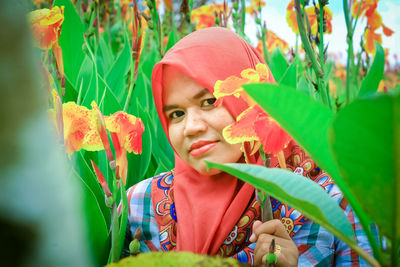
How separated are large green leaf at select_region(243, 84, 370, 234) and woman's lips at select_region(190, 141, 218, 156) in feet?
1.30

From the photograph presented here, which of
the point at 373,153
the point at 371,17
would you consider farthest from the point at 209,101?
the point at 371,17

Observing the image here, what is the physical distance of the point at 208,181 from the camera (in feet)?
2.68

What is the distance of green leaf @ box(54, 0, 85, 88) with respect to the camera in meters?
1.41

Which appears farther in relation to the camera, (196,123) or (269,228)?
(196,123)

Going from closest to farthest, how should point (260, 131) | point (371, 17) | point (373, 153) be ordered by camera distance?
point (373, 153)
point (260, 131)
point (371, 17)

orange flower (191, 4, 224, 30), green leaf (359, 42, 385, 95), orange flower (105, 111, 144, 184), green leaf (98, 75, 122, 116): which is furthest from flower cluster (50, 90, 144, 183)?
orange flower (191, 4, 224, 30)

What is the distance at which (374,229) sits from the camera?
23.6 inches

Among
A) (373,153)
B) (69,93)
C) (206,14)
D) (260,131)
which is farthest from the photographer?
(206,14)

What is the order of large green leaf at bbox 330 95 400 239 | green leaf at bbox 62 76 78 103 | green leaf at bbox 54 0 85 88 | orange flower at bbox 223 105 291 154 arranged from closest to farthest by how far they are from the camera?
large green leaf at bbox 330 95 400 239 < orange flower at bbox 223 105 291 154 < green leaf at bbox 62 76 78 103 < green leaf at bbox 54 0 85 88

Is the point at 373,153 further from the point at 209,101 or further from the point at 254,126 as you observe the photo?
the point at 209,101

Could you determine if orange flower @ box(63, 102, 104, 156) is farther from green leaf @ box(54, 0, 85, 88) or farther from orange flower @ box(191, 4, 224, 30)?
orange flower @ box(191, 4, 224, 30)

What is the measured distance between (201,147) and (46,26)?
416 millimetres

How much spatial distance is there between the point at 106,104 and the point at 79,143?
15.7 inches

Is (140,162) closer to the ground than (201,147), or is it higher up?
closer to the ground
